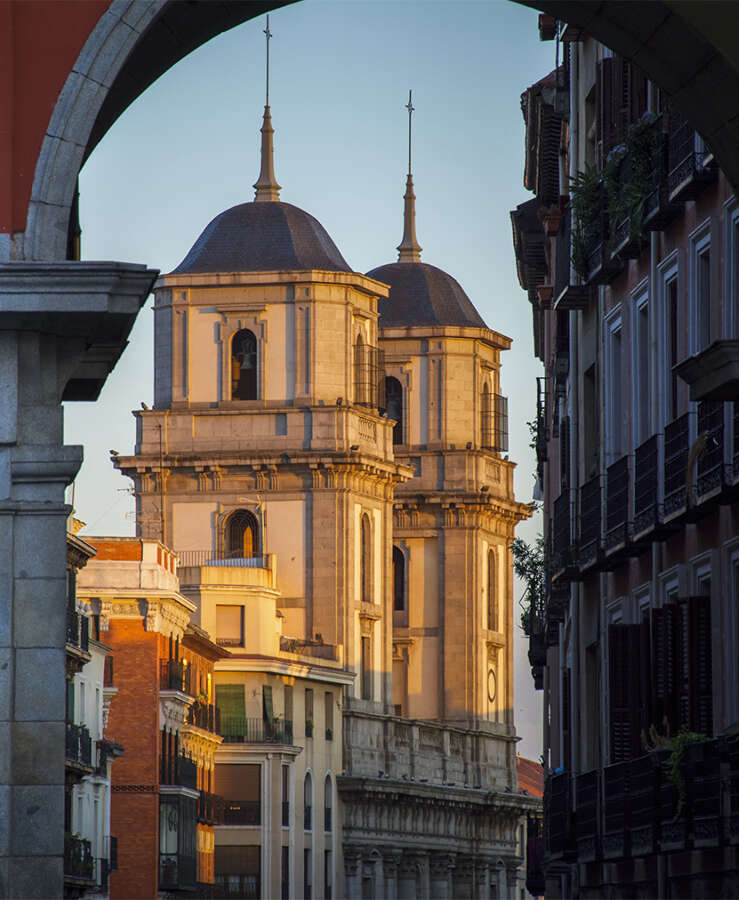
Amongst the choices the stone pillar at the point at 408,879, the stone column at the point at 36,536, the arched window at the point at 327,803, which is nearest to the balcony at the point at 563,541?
the stone column at the point at 36,536

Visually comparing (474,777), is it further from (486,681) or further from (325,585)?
(325,585)

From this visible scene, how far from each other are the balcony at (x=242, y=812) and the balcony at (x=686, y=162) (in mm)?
69652

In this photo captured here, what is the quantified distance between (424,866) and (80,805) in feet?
143

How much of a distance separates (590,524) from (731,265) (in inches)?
271

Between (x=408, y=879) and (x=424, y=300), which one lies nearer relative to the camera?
(x=408, y=879)

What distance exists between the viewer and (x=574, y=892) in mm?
34875

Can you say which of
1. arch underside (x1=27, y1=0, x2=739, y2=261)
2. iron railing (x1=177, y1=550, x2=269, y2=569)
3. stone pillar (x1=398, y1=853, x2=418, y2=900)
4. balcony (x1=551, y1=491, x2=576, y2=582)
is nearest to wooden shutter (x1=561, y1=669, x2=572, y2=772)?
balcony (x1=551, y1=491, x2=576, y2=582)

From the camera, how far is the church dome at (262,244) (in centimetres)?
10906

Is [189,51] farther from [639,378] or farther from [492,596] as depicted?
[492,596]

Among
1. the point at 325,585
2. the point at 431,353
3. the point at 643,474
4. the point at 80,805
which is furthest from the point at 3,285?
the point at 431,353

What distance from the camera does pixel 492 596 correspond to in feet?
413

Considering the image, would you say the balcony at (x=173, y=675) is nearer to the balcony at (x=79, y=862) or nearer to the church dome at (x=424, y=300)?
the balcony at (x=79, y=862)

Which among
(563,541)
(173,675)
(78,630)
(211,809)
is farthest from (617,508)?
(211,809)

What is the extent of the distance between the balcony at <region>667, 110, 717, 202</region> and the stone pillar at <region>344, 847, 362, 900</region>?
262ft
